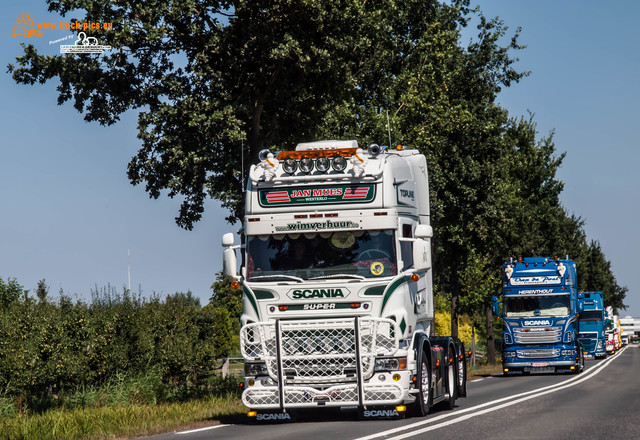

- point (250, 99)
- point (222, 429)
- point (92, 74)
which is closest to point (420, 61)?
point (250, 99)

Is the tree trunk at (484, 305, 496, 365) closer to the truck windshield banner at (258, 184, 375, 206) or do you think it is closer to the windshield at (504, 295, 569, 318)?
the windshield at (504, 295, 569, 318)

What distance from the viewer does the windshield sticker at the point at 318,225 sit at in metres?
14.9

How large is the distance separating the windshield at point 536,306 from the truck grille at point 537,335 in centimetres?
51

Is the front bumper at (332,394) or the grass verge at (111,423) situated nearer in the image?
the grass verge at (111,423)

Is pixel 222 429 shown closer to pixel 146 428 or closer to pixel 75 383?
pixel 146 428

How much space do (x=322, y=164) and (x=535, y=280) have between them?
1902cm

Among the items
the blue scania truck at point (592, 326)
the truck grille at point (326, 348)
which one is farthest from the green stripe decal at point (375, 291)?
the blue scania truck at point (592, 326)

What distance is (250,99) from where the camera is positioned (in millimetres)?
24312

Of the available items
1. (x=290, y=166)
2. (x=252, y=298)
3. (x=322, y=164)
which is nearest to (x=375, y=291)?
(x=252, y=298)

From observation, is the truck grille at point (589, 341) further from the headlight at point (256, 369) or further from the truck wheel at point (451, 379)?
the headlight at point (256, 369)

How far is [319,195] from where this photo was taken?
15.1m

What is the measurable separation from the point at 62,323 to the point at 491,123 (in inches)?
928

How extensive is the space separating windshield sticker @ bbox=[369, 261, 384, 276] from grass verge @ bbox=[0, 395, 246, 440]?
3.99 metres

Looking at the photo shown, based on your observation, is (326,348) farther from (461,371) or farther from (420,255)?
(461,371)
